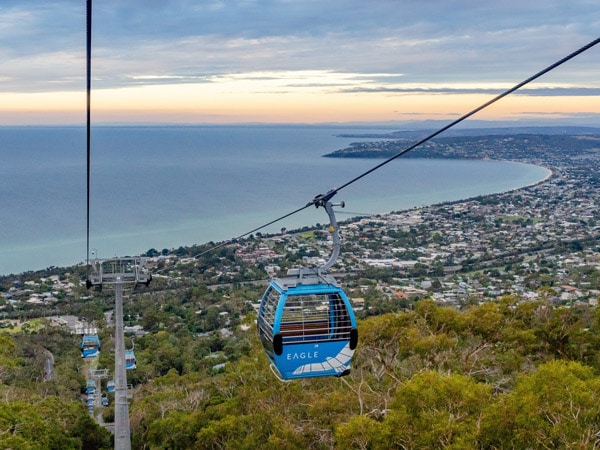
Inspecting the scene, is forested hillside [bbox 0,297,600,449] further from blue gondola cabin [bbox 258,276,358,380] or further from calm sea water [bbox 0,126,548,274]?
calm sea water [bbox 0,126,548,274]

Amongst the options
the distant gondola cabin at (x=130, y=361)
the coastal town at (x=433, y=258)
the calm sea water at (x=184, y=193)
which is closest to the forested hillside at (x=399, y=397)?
the distant gondola cabin at (x=130, y=361)

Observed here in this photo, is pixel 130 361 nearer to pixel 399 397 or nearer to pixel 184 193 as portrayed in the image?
pixel 399 397

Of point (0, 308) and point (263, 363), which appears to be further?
point (0, 308)

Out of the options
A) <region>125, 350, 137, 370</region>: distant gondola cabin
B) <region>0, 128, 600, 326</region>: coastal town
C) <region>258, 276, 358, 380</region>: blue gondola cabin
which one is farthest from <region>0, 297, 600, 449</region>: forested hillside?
<region>258, 276, 358, 380</region>: blue gondola cabin

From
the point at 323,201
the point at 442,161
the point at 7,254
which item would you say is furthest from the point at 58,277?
the point at 442,161

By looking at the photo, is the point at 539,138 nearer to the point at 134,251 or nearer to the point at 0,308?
the point at 134,251
